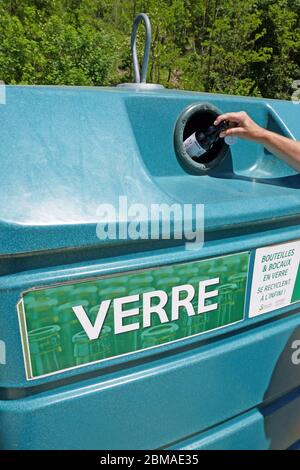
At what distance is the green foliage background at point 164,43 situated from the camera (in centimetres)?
592

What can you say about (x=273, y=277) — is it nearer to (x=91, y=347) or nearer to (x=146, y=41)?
(x=91, y=347)

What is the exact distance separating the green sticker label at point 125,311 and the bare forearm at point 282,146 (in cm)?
41

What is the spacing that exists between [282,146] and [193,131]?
0.28m

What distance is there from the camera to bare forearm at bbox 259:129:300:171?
1339 mm

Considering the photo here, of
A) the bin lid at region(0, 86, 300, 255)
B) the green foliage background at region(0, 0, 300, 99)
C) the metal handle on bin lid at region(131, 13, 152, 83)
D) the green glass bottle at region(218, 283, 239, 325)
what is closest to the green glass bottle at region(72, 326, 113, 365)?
the bin lid at region(0, 86, 300, 255)

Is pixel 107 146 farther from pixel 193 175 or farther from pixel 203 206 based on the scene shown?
pixel 193 175

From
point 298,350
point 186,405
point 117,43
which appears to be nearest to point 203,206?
point 186,405

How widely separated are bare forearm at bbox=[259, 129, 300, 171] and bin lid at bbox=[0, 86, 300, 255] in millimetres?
92

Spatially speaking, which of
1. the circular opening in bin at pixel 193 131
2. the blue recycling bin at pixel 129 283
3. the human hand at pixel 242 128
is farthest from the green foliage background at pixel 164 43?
the blue recycling bin at pixel 129 283

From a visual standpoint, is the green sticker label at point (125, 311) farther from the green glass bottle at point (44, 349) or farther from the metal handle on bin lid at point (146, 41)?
the metal handle on bin lid at point (146, 41)

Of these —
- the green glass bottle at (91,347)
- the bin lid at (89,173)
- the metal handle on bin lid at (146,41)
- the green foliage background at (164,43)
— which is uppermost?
the green foliage background at (164,43)

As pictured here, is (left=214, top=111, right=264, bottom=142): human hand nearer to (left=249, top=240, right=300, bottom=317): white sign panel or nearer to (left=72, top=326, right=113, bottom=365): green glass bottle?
(left=249, top=240, right=300, bottom=317): white sign panel

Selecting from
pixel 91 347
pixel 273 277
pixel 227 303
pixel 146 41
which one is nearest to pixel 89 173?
pixel 91 347
